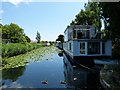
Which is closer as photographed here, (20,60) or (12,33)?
(20,60)

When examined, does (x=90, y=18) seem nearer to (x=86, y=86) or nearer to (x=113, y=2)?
(x=113, y=2)

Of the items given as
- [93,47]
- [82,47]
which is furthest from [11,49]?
[93,47]

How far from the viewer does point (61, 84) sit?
1389cm

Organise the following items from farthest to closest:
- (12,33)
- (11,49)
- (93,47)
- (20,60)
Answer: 1. (12,33)
2. (11,49)
3. (20,60)
4. (93,47)

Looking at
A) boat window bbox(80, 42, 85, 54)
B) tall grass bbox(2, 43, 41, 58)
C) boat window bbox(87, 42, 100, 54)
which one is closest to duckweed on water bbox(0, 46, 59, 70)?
tall grass bbox(2, 43, 41, 58)

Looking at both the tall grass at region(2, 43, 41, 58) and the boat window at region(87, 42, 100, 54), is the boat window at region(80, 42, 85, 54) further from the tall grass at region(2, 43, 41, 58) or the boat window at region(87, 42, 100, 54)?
the tall grass at region(2, 43, 41, 58)

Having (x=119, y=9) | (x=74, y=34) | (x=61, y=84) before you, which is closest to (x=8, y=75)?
(x=61, y=84)

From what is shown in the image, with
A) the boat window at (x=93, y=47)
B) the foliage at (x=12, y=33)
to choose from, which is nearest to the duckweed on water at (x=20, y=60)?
the boat window at (x=93, y=47)

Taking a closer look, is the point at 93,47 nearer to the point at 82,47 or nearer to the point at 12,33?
the point at 82,47

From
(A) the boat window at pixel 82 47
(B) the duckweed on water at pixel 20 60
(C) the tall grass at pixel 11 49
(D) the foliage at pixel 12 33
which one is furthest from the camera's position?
(D) the foliage at pixel 12 33

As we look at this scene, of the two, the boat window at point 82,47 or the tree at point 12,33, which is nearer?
the boat window at point 82,47

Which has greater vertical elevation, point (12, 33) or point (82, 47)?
point (12, 33)

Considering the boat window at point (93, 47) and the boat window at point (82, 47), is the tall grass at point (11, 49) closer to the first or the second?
the boat window at point (82, 47)

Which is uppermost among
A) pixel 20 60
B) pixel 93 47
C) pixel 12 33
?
pixel 12 33
